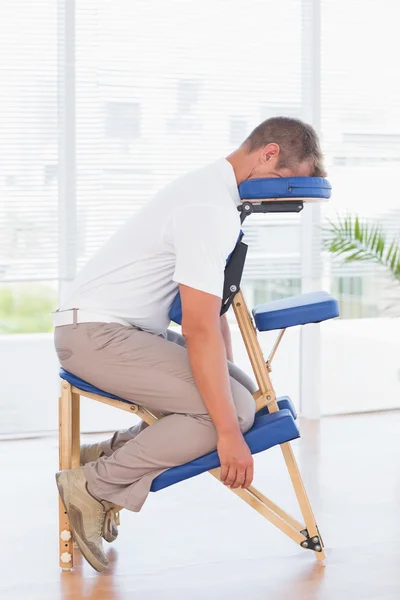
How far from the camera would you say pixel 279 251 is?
3982 millimetres

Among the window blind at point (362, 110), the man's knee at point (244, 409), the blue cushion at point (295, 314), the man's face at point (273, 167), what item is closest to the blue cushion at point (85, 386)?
the man's knee at point (244, 409)

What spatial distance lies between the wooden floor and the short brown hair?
986 mm

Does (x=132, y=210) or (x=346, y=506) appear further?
(x=132, y=210)

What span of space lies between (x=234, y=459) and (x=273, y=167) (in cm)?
70

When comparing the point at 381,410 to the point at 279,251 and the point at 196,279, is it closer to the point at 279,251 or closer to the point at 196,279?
the point at 279,251

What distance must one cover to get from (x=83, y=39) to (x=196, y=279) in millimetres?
1999

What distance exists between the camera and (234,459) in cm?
202

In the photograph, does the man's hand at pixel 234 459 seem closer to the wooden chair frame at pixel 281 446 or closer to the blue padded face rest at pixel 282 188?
the wooden chair frame at pixel 281 446

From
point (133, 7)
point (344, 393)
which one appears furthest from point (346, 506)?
point (133, 7)

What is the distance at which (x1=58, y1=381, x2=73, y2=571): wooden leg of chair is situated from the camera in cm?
217

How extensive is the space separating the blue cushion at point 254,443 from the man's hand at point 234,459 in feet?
0.14

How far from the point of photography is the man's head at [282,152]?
2137 mm

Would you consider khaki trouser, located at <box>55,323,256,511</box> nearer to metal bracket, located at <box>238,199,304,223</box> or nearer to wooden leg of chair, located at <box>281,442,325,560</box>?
wooden leg of chair, located at <box>281,442,325,560</box>

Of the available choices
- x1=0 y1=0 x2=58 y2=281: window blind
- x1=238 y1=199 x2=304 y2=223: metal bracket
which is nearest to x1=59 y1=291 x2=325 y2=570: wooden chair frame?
A: x1=238 y1=199 x2=304 y2=223: metal bracket
